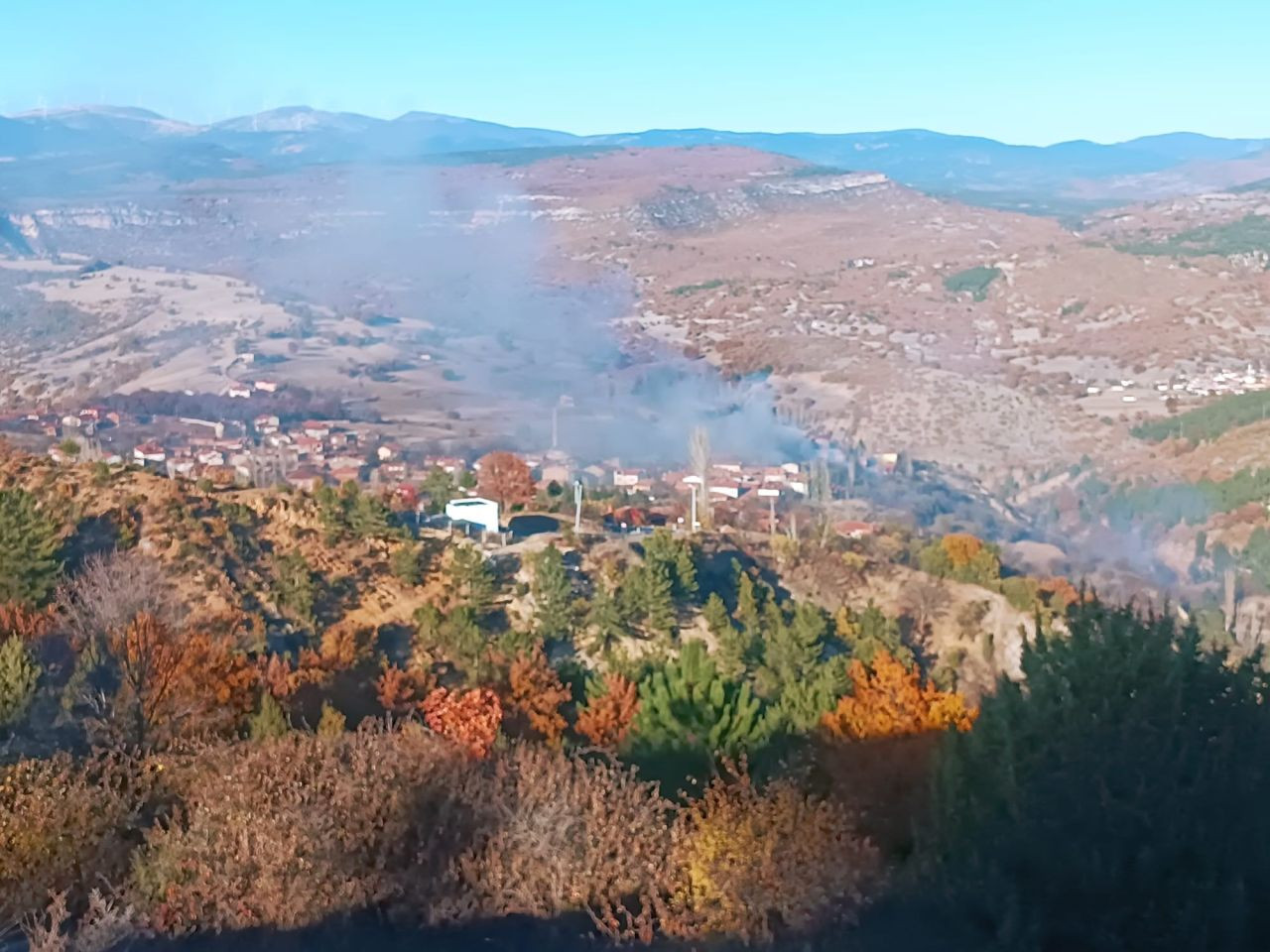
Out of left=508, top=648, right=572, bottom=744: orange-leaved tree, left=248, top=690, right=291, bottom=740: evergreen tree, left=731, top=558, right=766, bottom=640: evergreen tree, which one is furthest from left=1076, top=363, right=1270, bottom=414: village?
left=248, top=690, right=291, bottom=740: evergreen tree

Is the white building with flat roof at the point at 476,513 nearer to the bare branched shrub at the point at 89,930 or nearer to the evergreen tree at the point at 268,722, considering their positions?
the evergreen tree at the point at 268,722

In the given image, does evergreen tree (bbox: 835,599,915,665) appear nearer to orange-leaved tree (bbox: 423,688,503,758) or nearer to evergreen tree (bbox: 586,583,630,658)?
evergreen tree (bbox: 586,583,630,658)

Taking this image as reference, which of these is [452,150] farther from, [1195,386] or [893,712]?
[893,712]

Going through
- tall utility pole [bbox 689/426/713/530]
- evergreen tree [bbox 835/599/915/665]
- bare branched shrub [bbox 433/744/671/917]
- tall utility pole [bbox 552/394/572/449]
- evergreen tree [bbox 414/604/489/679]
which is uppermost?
bare branched shrub [bbox 433/744/671/917]

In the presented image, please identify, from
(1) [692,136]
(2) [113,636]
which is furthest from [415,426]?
(1) [692,136]

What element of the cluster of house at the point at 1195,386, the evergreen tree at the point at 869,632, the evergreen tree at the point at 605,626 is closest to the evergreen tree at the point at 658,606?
the evergreen tree at the point at 605,626

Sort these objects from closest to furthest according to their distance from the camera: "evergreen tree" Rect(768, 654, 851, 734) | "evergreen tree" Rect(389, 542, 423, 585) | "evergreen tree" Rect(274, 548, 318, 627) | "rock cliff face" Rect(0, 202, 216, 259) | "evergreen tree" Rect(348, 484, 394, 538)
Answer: "evergreen tree" Rect(768, 654, 851, 734)
"evergreen tree" Rect(274, 548, 318, 627)
"evergreen tree" Rect(389, 542, 423, 585)
"evergreen tree" Rect(348, 484, 394, 538)
"rock cliff face" Rect(0, 202, 216, 259)

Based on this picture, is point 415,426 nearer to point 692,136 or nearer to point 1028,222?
point 1028,222
